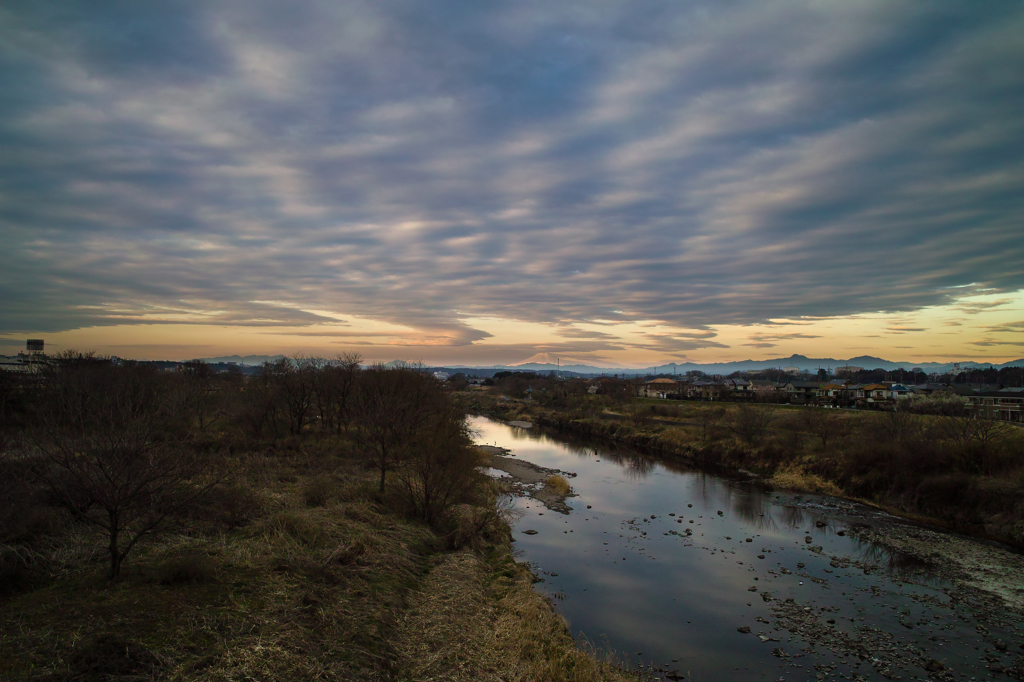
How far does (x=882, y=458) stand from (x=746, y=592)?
71.6 feet

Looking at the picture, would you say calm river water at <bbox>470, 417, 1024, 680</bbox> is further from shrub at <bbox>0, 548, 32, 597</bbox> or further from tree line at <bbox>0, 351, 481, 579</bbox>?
shrub at <bbox>0, 548, 32, 597</bbox>

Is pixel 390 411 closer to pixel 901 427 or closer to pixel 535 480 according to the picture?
pixel 535 480

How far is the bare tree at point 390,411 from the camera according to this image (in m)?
24.8

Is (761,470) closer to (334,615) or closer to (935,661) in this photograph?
(935,661)

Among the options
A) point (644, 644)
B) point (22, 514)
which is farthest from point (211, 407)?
point (644, 644)

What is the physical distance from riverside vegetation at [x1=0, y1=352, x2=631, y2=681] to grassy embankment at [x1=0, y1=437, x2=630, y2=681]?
0.04 m

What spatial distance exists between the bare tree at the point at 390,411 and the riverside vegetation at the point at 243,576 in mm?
3244

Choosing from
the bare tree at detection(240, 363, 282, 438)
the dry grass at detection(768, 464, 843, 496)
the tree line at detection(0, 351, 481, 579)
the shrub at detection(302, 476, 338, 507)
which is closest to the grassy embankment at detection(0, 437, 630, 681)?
the tree line at detection(0, 351, 481, 579)

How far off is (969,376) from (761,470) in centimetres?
13713

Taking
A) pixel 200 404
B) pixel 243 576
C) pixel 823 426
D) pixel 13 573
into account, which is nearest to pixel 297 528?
pixel 243 576

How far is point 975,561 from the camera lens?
1978 cm

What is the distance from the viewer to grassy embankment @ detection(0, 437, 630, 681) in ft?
28.4

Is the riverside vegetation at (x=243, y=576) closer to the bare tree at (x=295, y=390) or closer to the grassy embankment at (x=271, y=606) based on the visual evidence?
the grassy embankment at (x=271, y=606)

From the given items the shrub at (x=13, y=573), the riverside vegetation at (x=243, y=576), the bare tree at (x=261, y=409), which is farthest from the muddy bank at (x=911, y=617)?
the bare tree at (x=261, y=409)
